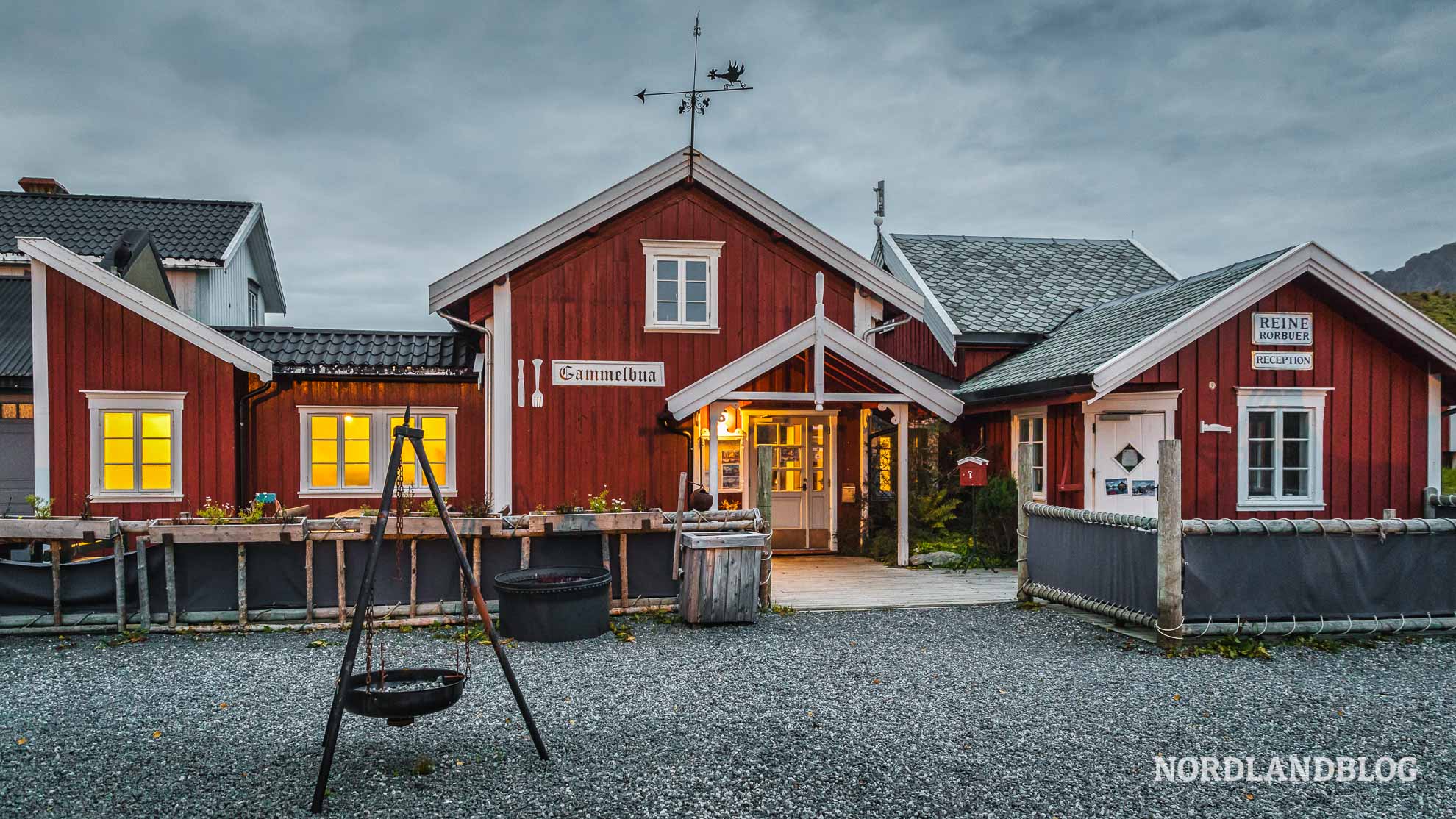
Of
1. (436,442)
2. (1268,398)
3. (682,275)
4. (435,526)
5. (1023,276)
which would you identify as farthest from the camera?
(1023,276)

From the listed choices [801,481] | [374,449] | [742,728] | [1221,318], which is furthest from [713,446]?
[1221,318]

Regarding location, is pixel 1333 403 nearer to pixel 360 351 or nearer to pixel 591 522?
pixel 591 522

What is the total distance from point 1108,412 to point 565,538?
24.7ft

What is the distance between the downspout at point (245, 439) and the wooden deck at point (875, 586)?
7325mm

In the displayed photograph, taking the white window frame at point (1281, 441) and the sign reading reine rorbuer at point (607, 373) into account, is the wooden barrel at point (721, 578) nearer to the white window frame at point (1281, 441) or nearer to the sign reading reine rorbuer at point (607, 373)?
the sign reading reine rorbuer at point (607, 373)

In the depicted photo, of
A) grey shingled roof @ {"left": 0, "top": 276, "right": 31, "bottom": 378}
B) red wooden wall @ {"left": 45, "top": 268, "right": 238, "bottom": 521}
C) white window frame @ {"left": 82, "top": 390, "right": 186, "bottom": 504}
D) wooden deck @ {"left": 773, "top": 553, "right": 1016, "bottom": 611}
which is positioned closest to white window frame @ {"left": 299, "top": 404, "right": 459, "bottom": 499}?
red wooden wall @ {"left": 45, "top": 268, "right": 238, "bottom": 521}

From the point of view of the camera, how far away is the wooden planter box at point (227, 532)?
846 cm

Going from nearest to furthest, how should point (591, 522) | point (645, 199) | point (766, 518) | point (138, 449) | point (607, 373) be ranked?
1. point (591, 522)
2. point (766, 518)
3. point (138, 449)
4. point (607, 373)
5. point (645, 199)

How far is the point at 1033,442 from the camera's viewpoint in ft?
44.9

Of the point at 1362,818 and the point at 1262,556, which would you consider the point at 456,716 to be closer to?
the point at 1362,818

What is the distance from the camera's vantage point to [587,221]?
12.1 metres

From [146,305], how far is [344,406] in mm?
2697

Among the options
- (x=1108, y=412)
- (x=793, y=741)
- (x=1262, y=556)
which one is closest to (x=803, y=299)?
(x=1108, y=412)

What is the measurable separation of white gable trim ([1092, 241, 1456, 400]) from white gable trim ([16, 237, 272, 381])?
1100 cm
